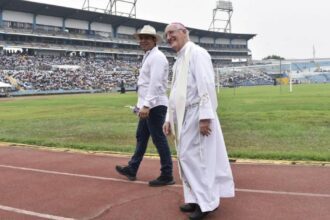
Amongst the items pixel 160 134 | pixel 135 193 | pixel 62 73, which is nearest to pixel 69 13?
pixel 62 73

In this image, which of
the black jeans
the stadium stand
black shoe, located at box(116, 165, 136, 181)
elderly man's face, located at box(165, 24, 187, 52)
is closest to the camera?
elderly man's face, located at box(165, 24, 187, 52)

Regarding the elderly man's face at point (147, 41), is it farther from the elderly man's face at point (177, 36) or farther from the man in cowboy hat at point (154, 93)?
the elderly man's face at point (177, 36)

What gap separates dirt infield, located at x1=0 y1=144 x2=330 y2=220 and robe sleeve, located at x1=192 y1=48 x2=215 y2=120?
1.19 m

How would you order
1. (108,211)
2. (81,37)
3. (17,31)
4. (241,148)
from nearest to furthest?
(108,211) → (241,148) → (17,31) → (81,37)

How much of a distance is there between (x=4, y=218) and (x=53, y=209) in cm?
58

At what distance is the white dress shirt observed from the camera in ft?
20.7

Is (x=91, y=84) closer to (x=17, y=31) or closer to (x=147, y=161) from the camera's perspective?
(x=17, y=31)

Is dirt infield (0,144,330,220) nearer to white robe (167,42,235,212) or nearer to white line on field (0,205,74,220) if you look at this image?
white line on field (0,205,74,220)

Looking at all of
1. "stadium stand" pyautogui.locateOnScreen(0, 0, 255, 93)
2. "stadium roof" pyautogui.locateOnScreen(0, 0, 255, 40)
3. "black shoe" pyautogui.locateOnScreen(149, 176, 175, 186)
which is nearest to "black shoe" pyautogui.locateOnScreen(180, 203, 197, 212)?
"black shoe" pyautogui.locateOnScreen(149, 176, 175, 186)

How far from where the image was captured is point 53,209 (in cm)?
563

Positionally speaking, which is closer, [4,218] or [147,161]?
[4,218]

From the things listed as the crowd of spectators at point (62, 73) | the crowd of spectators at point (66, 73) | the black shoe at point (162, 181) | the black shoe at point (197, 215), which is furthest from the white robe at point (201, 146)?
the crowd of spectators at point (62, 73)

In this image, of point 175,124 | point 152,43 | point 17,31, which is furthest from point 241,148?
point 17,31

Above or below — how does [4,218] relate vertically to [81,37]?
below
